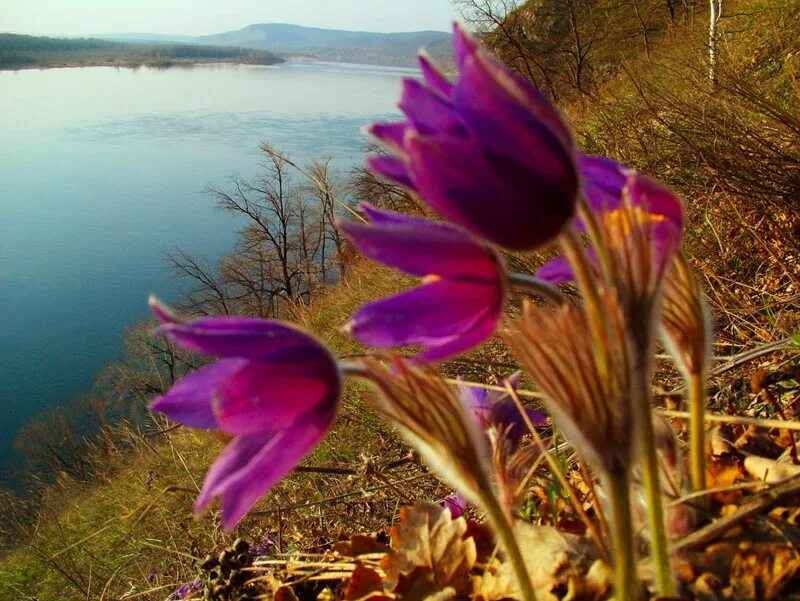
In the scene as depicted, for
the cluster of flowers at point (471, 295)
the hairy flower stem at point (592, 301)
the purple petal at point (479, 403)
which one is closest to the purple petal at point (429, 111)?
the cluster of flowers at point (471, 295)

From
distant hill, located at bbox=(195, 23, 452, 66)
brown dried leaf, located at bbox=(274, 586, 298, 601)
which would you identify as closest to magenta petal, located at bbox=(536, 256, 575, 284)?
brown dried leaf, located at bbox=(274, 586, 298, 601)

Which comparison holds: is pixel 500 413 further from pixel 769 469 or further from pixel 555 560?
pixel 769 469

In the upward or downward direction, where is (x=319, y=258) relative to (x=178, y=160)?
downward

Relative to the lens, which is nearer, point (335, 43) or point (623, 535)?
point (623, 535)

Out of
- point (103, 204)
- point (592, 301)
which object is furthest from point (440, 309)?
point (103, 204)

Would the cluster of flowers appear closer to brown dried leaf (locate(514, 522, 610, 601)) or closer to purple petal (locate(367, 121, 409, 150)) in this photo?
purple petal (locate(367, 121, 409, 150))

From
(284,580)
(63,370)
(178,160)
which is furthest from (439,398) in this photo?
(178,160)

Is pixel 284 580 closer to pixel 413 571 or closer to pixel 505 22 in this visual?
pixel 413 571

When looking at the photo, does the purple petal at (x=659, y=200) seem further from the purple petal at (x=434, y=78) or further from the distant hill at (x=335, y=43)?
the distant hill at (x=335, y=43)
